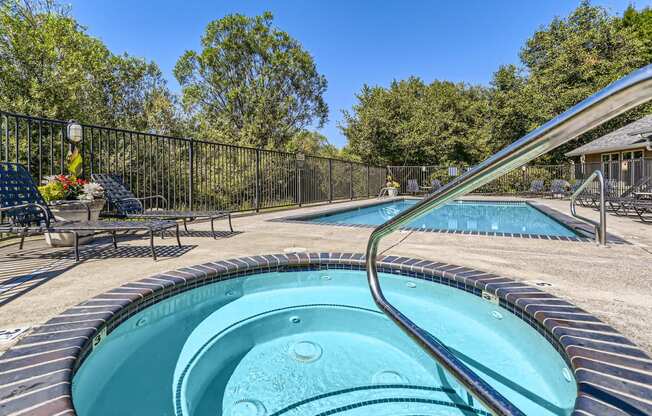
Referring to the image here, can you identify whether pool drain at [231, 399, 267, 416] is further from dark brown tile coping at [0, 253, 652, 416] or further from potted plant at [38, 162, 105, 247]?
potted plant at [38, 162, 105, 247]

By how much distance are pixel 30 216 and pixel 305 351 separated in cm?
317

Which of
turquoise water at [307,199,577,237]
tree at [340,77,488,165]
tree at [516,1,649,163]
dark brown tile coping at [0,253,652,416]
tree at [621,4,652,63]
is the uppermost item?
tree at [621,4,652,63]

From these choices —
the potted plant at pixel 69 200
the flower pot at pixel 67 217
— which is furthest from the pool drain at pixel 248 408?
the potted plant at pixel 69 200

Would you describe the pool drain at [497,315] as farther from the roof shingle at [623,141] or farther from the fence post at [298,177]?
the roof shingle at [623,141]

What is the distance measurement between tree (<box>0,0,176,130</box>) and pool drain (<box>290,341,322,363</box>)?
1472cm

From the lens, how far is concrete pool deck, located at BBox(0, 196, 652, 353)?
1908mm

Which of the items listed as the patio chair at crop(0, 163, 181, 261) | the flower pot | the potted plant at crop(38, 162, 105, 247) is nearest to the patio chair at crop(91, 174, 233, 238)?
the potted plant at crop(38, 162, 105, 247)

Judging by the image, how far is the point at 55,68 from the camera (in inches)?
516

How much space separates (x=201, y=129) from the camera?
19.3 m

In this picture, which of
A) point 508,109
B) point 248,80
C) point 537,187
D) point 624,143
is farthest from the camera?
→ point 248,80

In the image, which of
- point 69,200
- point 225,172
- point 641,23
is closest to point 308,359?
point 69,200

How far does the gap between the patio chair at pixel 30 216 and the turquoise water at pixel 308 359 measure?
3.54ft

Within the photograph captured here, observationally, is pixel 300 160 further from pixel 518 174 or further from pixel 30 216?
pixel 518 174

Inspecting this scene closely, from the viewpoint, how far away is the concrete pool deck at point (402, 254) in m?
1.91
